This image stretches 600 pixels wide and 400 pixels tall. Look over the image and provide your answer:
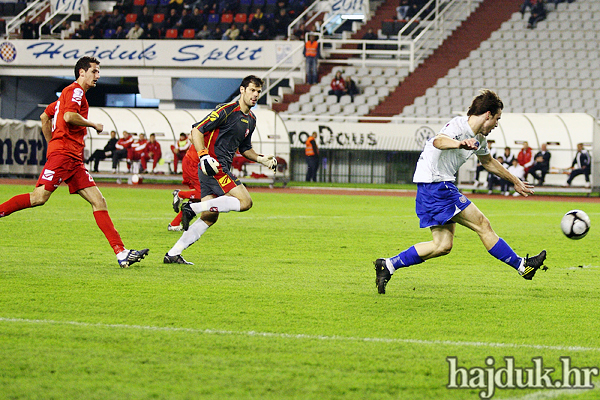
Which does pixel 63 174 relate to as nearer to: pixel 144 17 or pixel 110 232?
pixel 110 232

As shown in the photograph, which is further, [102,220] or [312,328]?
[102,220]

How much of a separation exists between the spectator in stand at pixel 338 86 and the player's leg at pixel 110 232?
1098 inches

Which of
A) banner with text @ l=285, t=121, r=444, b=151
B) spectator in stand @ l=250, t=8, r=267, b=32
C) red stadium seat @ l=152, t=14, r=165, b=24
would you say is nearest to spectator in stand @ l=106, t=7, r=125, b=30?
red stadium seat @ l=152, t=14, r=165, b=24

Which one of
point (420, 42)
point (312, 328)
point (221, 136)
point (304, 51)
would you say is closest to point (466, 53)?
point (420, 42)

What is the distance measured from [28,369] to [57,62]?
38012 mm

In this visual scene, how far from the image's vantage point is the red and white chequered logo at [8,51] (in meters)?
40.5

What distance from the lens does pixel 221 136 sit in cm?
904

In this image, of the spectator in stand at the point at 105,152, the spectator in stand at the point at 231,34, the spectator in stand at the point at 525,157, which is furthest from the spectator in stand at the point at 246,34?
the spectator in stand at the point at 525,157

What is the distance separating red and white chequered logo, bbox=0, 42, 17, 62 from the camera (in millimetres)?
40503

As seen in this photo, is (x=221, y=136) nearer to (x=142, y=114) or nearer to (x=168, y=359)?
(x=168, y=359)

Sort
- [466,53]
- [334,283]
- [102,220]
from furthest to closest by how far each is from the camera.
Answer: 1. [466,53]
2. [102,220]
3. [334,283]

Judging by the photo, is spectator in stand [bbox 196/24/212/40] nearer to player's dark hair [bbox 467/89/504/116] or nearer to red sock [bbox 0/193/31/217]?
red sock [bbox 0/193/31/217]

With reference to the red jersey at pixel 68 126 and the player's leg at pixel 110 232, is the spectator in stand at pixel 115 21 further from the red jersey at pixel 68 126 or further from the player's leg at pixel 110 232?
the player's leg at pixel 110 232

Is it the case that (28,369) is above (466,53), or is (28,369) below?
below
